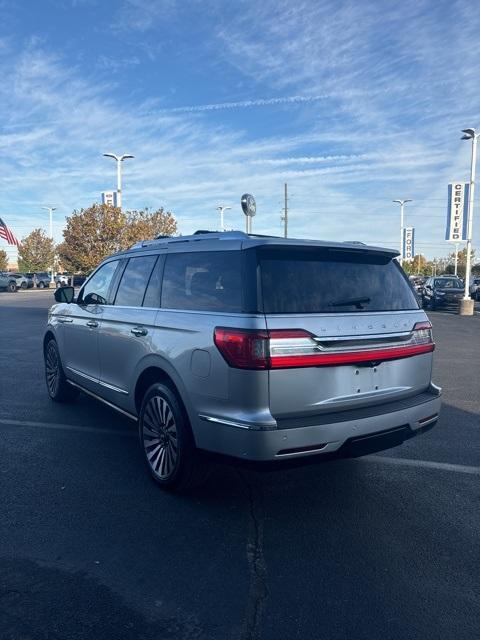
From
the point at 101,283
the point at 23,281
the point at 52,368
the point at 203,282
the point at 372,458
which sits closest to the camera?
the point at 203,282

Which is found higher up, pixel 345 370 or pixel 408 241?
pixel 408 241

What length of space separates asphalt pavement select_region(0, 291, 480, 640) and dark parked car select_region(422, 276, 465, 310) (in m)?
21.2

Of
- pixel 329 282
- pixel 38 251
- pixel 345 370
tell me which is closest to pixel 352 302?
pixel 329 282

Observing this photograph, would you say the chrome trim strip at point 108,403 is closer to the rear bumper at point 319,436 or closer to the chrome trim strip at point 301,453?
the rear bumper at point 319,436

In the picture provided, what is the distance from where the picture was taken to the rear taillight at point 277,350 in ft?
10.2

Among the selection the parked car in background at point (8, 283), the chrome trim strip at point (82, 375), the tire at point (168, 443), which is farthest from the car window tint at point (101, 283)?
the parked car in background at point (8, 283)

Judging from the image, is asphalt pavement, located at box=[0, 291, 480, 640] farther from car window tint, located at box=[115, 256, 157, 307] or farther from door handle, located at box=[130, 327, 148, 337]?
car window tint, located at box=[115, 256, 157, 307]

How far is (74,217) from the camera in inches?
1118

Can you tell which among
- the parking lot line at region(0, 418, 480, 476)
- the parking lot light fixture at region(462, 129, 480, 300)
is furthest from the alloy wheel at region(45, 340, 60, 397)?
the parking lot light fixture at region(462, 129, 480, 300)

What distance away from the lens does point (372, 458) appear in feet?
15.6

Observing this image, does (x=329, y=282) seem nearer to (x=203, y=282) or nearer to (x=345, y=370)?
(x=345, y=370)

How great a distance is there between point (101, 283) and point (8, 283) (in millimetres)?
48919

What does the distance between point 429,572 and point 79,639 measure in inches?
74.7

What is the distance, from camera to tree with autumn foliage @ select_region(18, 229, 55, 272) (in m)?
77.0
